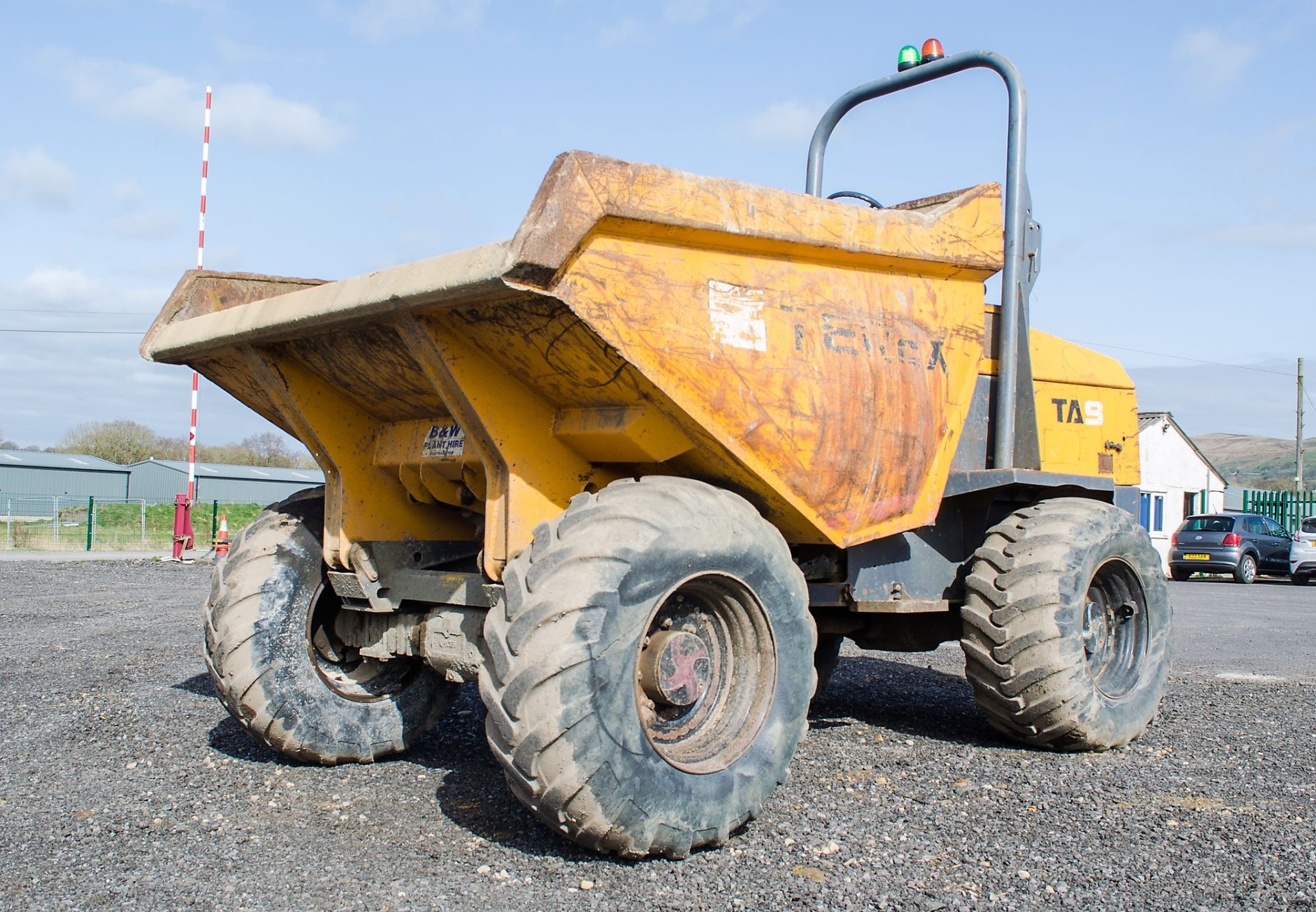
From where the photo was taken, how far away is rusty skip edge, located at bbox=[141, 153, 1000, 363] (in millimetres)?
3197

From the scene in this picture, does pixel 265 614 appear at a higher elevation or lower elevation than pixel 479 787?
higher

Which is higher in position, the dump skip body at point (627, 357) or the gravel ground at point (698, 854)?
the dump skip body at point (627, 357)

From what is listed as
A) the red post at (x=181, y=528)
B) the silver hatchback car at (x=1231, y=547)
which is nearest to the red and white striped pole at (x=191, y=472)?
the red post at (x=181, y=528)

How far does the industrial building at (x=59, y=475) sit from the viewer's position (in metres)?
49.3

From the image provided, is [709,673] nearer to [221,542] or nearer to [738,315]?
[738,315]

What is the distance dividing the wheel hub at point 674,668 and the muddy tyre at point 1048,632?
167cm

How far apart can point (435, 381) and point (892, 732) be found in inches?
118

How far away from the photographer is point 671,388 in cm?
358

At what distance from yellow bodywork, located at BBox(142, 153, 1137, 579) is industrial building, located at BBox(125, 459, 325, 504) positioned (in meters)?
48.8

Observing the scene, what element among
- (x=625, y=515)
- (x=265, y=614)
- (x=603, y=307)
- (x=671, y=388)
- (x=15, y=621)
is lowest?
(x=15, y=621)

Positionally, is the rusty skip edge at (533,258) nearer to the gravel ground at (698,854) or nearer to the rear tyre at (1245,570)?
the gravel ground at (698,854)

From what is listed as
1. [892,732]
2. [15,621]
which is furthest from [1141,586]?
[15,621]

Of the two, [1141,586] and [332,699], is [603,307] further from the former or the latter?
[1141,586]

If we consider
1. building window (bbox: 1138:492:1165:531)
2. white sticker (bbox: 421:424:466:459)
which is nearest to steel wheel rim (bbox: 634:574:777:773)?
white sticker (bbox: 421:424:466:459)
